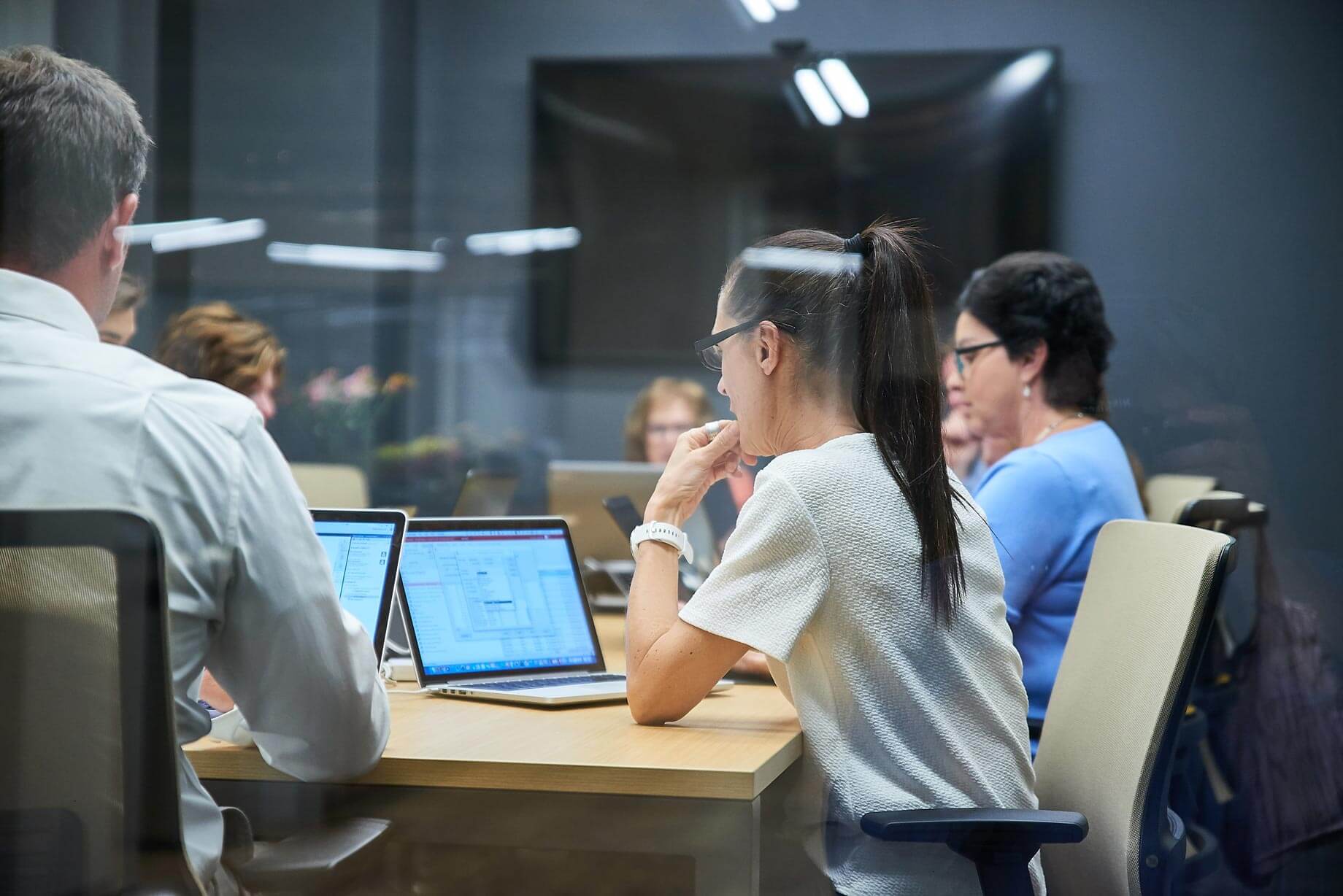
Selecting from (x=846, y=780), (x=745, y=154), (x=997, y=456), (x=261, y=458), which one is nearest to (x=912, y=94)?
(x=745, y=154)

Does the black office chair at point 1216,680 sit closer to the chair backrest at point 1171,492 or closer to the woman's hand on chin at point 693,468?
the chair backrest at point 1171,492

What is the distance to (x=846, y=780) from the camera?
1.39 m

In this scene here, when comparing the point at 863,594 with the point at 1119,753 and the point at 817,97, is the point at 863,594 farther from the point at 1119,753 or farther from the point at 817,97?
the point at 817,97

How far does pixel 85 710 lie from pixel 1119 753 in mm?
1136

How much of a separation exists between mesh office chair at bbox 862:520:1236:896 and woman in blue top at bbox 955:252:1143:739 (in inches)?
8.2

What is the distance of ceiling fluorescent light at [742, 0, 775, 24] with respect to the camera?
3.28 meters

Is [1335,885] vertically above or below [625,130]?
below

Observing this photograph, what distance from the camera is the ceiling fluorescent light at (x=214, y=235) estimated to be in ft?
13.2

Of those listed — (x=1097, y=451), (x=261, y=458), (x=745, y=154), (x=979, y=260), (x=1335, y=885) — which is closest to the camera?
(x=261, y=458)

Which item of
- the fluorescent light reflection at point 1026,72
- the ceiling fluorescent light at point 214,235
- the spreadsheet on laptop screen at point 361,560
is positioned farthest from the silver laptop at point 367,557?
the ceiling fluorescent light at point 214,235

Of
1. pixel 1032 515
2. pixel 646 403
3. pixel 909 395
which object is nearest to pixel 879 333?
pixel 909 395

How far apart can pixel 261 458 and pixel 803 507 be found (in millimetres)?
Answer: 568

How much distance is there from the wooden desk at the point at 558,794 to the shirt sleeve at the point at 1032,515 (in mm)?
699

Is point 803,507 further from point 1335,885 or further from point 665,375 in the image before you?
point 665,375
